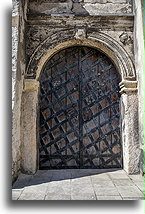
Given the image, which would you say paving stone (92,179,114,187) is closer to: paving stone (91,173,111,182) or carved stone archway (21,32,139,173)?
paving stone (91,173,111,182)

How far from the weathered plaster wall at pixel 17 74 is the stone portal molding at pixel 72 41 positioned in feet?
0.74

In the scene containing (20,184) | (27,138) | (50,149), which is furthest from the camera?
(50,149)

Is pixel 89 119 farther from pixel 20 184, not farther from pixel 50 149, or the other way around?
pixel 20 184

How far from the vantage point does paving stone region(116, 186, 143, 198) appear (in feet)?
7.91

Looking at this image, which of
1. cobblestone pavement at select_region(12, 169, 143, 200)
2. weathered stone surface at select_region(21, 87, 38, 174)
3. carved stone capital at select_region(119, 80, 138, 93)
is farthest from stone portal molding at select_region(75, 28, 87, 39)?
cobblestone pavement at select_region(12, 169, 143, 200)

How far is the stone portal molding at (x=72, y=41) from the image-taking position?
333cm

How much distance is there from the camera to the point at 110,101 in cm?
357

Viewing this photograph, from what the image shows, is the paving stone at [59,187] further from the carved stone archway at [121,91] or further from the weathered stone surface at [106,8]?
the weathered stone surface at [106,8]

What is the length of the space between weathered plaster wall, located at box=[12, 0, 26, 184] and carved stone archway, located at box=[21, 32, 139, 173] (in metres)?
0.14

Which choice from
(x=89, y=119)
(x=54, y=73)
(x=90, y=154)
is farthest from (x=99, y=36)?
(x=90, y=154)

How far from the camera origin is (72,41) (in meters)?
3.47

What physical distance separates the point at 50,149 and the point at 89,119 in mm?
744

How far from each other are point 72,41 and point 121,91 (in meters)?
1.04

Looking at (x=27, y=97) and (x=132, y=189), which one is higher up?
(x=27, y=97)
